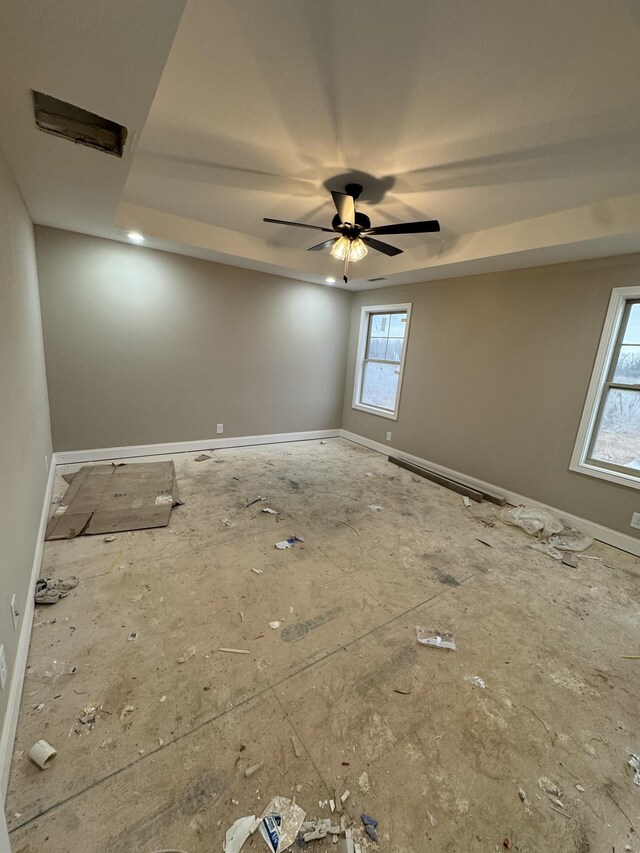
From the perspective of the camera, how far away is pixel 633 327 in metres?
2.85

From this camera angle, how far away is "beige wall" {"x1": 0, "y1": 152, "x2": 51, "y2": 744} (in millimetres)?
1424

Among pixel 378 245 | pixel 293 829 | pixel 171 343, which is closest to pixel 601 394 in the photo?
pixel 378 245

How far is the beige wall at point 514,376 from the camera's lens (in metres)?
3.03

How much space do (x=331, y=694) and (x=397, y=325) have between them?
4.55 meters

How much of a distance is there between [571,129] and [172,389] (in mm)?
4225

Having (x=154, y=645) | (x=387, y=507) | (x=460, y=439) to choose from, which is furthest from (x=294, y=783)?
(x=460, y=439)

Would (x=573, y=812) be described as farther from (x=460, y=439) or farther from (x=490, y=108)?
(x=460, y=439)

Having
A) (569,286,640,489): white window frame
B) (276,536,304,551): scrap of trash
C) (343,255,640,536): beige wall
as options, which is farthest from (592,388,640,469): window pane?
(276,536,304,551): scrap of trash

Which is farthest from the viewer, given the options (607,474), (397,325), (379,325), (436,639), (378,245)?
(379,325)

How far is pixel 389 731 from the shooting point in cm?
140

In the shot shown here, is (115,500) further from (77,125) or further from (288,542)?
(77,125)

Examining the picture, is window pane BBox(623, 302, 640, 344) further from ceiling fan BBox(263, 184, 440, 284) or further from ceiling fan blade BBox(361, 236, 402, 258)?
ceiling fan blade BBox(361, 236, 402, 258)

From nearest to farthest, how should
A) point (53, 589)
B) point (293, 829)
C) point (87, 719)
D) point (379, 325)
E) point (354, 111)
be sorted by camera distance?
1. point (293, 829)
2. point (87, 719)
3. point (354, 111)
4. point (53, 589)
5. point (379, 325)

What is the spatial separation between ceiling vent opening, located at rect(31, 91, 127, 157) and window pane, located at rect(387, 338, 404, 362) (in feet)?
12.8
